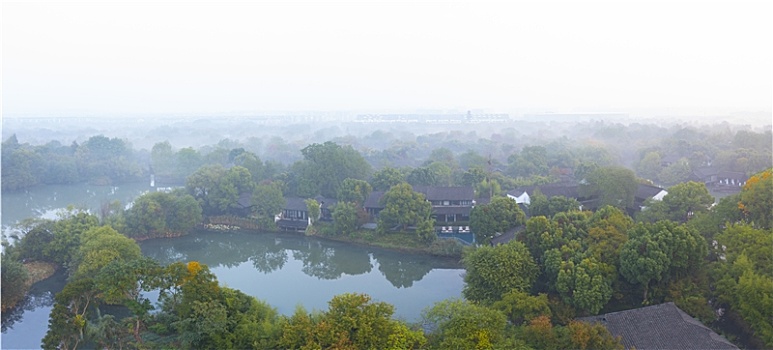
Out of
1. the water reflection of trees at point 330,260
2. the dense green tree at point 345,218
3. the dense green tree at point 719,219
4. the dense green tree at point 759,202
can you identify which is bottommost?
the water reflection of trees at point 330,260

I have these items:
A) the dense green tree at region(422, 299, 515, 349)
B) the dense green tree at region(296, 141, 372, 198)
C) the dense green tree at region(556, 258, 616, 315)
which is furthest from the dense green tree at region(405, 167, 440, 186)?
the dense green tree at region(422, 299, 515, 349)

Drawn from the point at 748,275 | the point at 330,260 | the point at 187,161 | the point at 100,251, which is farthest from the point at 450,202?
the point at 187,161

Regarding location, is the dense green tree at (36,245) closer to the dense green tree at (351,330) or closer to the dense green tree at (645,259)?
the dense green tree at (351,330)

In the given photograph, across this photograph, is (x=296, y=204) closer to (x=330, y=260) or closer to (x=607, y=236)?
(x=330, y=260)

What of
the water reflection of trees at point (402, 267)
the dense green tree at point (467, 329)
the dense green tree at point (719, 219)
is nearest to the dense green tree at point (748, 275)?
the dense green tree at point (719, 219)

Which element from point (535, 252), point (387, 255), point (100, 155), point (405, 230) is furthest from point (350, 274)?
point (100, 155)

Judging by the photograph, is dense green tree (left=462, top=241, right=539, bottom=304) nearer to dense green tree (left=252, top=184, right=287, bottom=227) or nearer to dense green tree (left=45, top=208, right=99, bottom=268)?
dense green tree (left=252, top=184, right=287, bottom=227)
